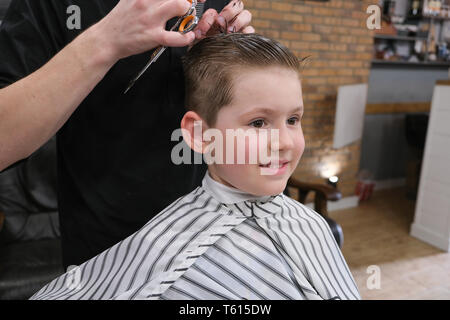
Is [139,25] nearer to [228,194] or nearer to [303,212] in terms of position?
[228,194]

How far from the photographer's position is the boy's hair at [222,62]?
81cm

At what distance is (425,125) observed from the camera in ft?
14.3

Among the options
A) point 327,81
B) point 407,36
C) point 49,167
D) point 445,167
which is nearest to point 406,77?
point 407,36

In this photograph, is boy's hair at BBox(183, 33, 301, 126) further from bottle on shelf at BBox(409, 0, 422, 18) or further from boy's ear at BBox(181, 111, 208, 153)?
bottle on shelf at BBox(409, 0, 422, 18)

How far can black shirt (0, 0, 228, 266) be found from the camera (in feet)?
2.98

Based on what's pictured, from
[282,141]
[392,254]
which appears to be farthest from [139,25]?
[392,254]

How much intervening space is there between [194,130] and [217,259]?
301 millimetres

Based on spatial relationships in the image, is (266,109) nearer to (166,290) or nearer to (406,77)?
(166,290)

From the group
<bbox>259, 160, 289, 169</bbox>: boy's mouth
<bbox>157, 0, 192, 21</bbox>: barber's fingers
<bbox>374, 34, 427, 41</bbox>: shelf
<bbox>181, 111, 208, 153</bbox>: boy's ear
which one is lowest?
<bbox>259, 160, 289, 169</bbox>: boy's mouth

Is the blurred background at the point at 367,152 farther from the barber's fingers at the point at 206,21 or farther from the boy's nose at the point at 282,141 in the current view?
the boy's nose at the point at 282,141

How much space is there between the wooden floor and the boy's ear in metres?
1.89

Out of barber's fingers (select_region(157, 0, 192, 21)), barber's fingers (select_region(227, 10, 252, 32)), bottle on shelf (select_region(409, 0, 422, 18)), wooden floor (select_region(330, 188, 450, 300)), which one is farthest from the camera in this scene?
bottle on shelf (select_region(409, 0, 422, 18))

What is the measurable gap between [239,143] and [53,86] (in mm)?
371

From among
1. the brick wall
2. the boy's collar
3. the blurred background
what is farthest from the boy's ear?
the brick wall
